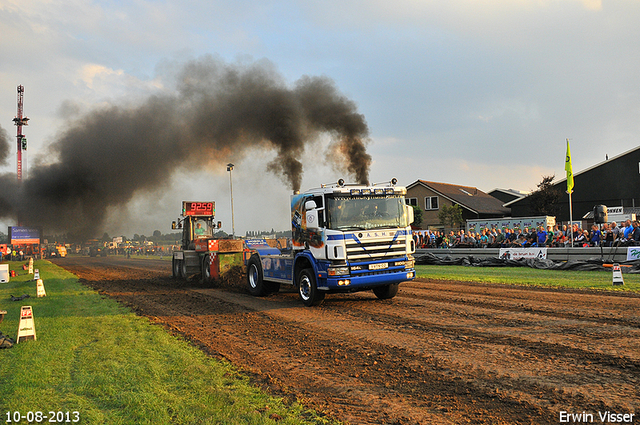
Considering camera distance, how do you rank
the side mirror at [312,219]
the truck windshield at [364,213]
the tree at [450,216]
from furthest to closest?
the tree at [450,216] → the side mirror at [312,219] → the truck windshield at [364,213]

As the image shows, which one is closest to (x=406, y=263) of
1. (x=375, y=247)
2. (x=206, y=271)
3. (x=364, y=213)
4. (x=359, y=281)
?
(x=375, y=247)

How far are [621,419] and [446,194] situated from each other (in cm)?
4416

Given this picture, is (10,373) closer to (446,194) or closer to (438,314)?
(438,314)

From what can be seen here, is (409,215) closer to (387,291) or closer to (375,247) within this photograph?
(375,247)

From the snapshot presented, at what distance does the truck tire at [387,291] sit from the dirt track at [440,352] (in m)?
0.30

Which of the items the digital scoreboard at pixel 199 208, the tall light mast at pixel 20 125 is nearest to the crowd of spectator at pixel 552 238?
the digital scoreboard at pixel 199 208

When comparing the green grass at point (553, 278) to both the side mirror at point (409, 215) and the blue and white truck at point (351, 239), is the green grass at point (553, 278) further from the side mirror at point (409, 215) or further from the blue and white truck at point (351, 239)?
the blue and white truck at point (351, 239)

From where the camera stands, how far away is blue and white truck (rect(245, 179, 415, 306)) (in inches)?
393

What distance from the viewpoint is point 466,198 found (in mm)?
47281

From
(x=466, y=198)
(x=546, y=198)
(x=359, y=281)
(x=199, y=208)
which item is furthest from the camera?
(x=466, y=198)

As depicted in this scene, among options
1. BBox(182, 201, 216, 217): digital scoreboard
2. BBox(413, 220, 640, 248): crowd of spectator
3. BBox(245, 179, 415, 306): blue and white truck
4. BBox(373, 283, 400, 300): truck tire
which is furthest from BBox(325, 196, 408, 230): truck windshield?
BBox(182, 201, 216, 217): digital scoreboard

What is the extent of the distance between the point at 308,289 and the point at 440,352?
5.18m

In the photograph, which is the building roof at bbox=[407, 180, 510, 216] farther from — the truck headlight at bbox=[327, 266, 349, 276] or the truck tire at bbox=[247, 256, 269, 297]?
the truck headlight at bbox=[327, 266, 349, 276]

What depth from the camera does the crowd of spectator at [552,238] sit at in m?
16.9
